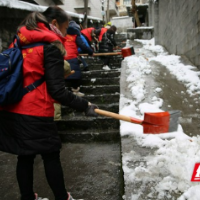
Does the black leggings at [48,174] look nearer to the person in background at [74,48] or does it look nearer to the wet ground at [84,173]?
the wet ground at [84,173]

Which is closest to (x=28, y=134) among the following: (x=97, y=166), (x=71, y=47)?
(x=97, y=166)

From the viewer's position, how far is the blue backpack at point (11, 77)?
1.47m

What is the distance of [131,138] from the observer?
2.57 metres

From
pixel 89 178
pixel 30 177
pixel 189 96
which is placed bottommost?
pixel 89 178

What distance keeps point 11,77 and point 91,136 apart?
2190 mm

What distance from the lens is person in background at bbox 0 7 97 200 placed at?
1553 mm

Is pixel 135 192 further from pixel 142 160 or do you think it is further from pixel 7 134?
pixel 7 134

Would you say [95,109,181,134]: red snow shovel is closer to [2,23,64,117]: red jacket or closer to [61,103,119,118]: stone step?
[2,23,64,117]: red jacket

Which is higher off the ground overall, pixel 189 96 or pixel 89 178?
pixel 189 96

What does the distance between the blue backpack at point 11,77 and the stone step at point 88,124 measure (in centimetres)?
214

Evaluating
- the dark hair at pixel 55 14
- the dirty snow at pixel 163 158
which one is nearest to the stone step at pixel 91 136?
the dirty snow at pixel 163 158

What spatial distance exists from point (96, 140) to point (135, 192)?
1.78 m

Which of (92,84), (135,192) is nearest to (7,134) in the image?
(135,192)

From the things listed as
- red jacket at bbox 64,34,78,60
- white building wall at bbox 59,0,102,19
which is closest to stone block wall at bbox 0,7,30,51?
red jacket at bbox 64,34,78,60
